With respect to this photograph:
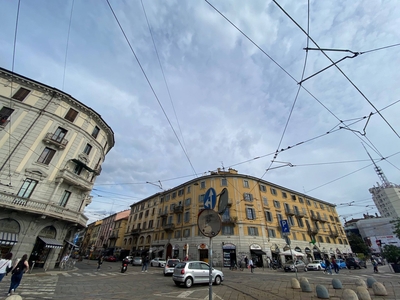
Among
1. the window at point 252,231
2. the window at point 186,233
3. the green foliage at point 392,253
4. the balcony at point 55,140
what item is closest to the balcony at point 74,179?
the balcony at point 55,140

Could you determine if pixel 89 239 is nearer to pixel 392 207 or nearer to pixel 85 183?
pixel 85 183

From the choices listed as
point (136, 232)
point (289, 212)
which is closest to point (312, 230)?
point (289, 212)

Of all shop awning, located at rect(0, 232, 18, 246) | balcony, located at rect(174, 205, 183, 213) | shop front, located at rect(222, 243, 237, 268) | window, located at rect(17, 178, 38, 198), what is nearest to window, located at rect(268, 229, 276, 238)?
shop front, located at rect(222, 243, 237, 268)

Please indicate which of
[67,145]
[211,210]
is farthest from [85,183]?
[211,210]

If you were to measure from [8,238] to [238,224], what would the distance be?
26.6 metres

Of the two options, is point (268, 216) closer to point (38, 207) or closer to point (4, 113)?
point (38, 207)

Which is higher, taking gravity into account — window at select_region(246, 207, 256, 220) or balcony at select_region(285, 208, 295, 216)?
balcony at select_region(285, 208, 295, 216)

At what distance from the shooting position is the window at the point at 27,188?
57.5 ft

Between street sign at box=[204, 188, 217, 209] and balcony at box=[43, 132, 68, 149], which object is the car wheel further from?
balcony at box=[43, 132, 68, 149]

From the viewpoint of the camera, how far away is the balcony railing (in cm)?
1592

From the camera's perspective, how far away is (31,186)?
18203mm

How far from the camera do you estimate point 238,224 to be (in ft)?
98.1

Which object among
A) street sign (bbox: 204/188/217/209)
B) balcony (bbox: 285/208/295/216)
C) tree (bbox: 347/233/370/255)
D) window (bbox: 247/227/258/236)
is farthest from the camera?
tree (bbox: 347/233/370/255)

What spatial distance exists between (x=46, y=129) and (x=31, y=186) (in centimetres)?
624
